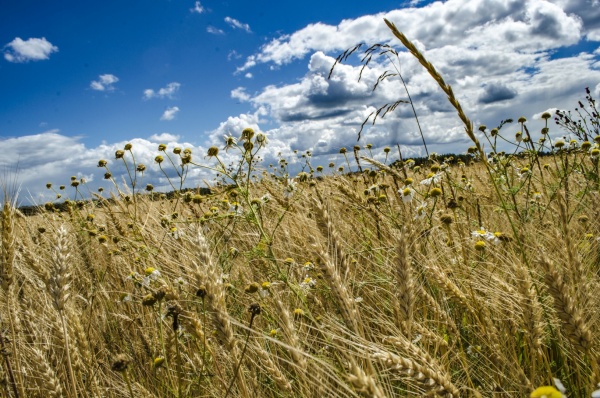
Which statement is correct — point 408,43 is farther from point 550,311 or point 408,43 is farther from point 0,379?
point 0,379

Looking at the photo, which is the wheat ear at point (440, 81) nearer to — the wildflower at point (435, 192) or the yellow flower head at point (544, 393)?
the yellow flower head at point (544, 393)

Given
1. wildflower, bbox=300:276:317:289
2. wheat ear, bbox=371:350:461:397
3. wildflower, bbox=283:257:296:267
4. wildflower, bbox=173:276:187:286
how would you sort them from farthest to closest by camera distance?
wildflower, bbox=283:257:296:267, wildflower, bbox=300:276:317:289, wildflower, bbox=173:276:187:286, wheat ear, bbox=371:350:461:397

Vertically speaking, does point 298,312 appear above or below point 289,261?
below

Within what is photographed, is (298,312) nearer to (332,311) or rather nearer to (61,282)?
(332,311)

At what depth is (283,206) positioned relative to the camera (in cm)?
353

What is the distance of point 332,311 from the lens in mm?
2473

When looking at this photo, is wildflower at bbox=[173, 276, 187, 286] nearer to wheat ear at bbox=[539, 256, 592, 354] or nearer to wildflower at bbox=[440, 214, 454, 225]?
wildflower at bbox=[440, 214, 454, 225]

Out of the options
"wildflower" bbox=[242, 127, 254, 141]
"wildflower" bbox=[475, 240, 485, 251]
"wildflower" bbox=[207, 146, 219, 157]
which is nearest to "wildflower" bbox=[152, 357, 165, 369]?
"wildflower" bbox=[242, 127, 254, 141]

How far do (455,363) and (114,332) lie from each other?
2.46m

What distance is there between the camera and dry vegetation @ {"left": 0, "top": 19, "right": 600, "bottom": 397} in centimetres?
139

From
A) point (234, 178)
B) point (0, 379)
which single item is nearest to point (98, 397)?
point (0, 379)

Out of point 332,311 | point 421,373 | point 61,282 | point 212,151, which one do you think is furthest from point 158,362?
point 212,151

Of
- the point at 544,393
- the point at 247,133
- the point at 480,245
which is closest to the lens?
the point at 544,393

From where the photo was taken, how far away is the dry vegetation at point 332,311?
4.56 ft
